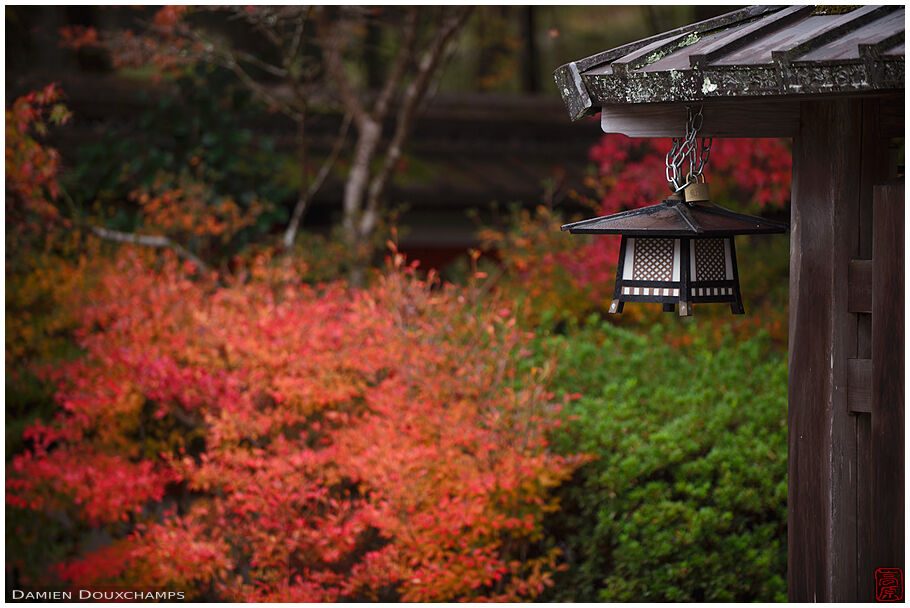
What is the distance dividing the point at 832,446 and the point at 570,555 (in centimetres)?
264

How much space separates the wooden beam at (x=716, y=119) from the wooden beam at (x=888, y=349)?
0.46 metres

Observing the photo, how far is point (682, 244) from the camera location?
2.93 meters

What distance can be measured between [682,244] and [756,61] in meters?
0.61

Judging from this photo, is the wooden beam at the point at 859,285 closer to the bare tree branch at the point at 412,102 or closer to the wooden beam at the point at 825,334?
the wooden beam at the point at 825,334

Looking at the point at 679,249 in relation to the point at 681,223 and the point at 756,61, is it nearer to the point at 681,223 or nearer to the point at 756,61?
the point at 681,223

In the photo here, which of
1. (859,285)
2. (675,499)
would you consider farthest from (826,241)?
(675,499)

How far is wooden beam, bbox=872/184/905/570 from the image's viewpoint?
2.73 metres

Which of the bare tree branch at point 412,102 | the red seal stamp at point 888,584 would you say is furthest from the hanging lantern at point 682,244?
the bare tree branch at point 412,102

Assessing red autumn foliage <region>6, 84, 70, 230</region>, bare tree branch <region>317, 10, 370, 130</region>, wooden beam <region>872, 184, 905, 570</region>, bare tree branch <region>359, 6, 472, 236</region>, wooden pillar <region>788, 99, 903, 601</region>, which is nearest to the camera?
wooden beam <region>872, 184, 905, 570</region>

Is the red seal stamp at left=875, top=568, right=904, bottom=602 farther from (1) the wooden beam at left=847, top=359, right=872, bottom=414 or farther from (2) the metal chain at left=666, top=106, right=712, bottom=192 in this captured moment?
(2) the metal chain at left=666, top=106, right=712, bottom=192

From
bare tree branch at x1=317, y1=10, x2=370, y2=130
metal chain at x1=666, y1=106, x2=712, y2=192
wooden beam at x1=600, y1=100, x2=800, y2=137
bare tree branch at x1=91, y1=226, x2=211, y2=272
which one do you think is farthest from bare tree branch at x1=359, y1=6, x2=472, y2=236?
metal chain at x1=666, y1=106, x2=712, y2=192

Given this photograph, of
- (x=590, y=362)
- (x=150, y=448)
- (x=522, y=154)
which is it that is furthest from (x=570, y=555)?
(x=522, y=154)

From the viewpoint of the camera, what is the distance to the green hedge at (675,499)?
16.0 feet

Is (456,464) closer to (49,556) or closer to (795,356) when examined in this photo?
(795,356)
